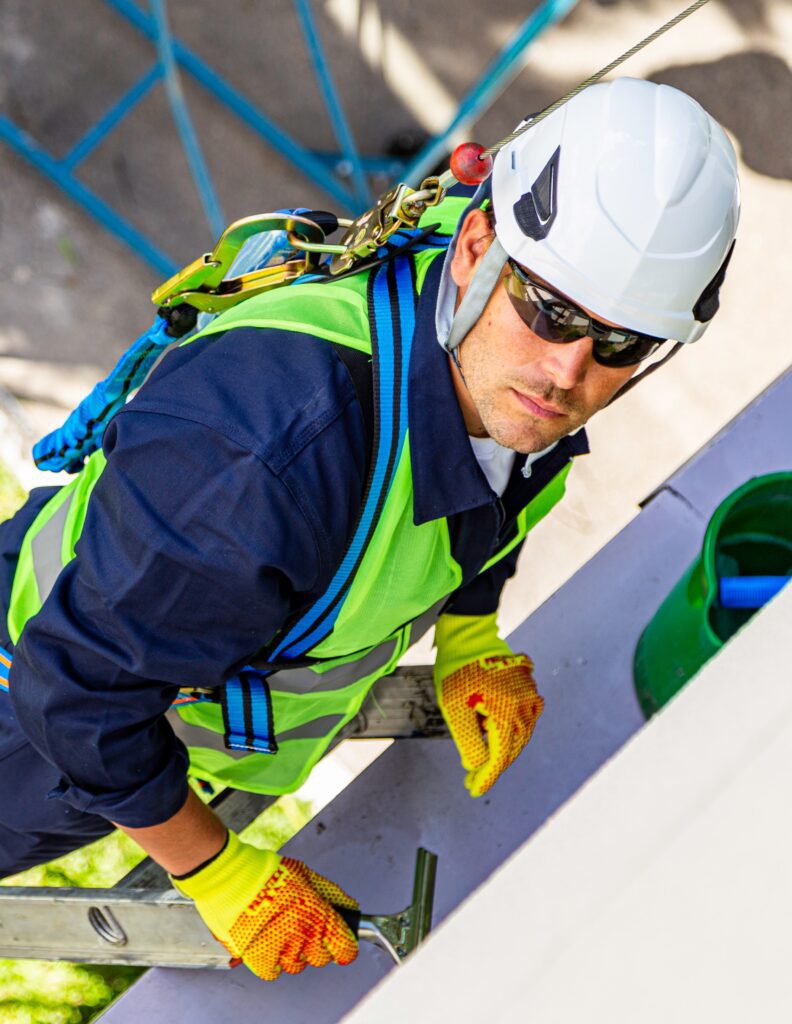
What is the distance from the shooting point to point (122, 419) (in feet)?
4.56

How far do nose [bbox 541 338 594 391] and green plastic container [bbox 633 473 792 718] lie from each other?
1.22 ft

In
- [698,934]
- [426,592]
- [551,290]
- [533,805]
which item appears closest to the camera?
[698,934]

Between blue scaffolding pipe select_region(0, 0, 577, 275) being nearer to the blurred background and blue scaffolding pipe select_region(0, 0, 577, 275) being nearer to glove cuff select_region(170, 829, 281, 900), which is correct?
the blurred background

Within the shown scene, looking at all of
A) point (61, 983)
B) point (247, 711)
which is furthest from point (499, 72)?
point (61, 983)

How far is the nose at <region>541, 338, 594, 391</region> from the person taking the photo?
156 cm

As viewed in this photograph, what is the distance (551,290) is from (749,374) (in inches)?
114

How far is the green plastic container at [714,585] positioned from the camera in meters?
1.75

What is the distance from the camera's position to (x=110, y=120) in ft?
13.1

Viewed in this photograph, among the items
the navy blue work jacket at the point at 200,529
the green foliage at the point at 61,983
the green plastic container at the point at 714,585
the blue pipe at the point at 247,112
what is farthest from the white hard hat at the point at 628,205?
the blue pipe at the point at 247,112

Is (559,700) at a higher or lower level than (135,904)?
lower

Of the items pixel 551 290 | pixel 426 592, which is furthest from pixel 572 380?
pixel 426 592

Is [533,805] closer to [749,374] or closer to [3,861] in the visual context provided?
[3,861]

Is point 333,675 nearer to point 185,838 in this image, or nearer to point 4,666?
point 185,838

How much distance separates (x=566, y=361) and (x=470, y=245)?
0.23 m
